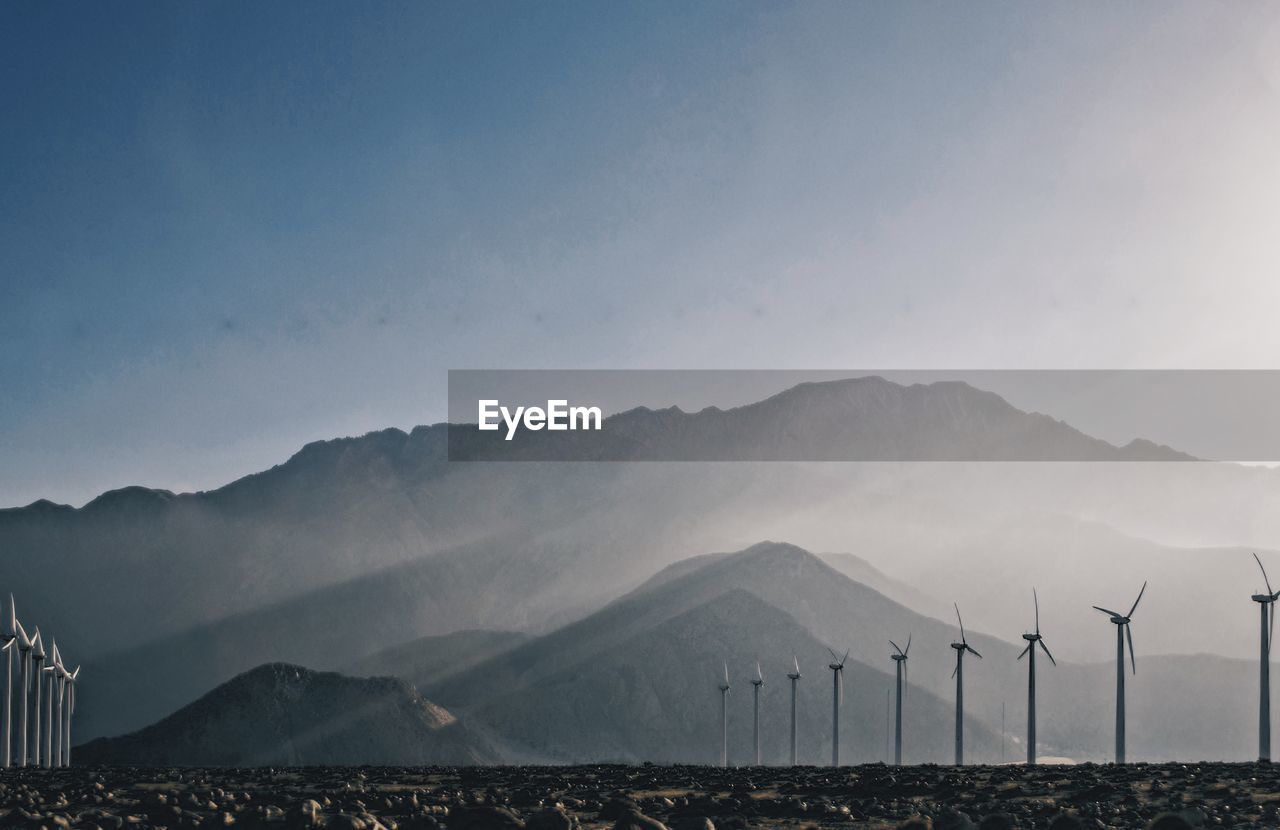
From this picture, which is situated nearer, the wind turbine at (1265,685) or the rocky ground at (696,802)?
the rocky ground at (696,802)

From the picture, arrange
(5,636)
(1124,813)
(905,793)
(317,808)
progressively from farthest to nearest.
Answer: (5,636)
(905,793)
(1124,813)
(317,808)

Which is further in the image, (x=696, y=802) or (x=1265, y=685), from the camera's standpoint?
(x=1265, y=685)

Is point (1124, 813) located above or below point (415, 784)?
above

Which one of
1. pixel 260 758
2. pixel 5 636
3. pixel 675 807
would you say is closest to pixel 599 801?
pixel 675 807

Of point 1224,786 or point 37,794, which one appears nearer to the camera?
point 1224,786

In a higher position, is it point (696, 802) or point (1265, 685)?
point (696, 802)

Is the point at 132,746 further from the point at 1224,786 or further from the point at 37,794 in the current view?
the point at 1224,786

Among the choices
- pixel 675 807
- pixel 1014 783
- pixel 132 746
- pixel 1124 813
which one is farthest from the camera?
pixel 132 746

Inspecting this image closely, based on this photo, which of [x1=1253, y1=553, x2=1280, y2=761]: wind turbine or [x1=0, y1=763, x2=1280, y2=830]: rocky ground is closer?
[x1=0, y1=763, x2=1280, y2=830]: rocky ground
